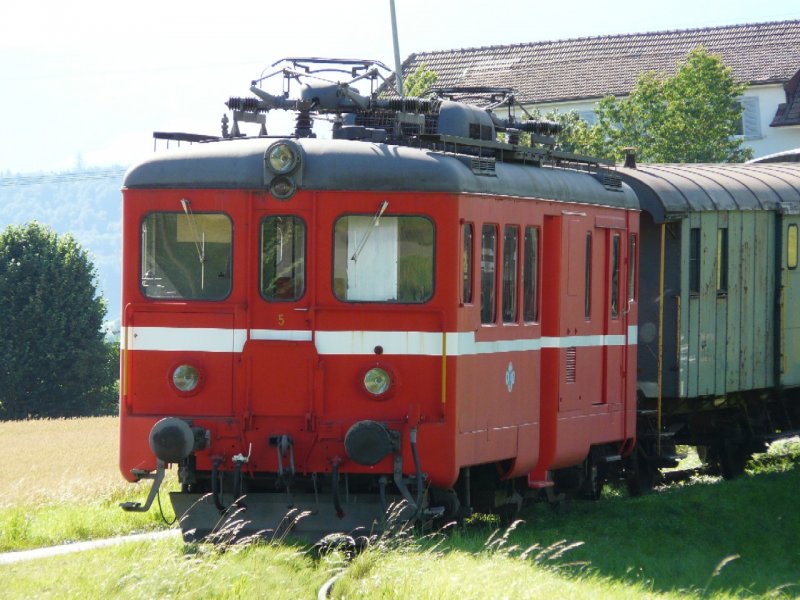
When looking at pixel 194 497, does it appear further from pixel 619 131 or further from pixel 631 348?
pixel 619 131

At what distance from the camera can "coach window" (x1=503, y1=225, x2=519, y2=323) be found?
12203 millimetres

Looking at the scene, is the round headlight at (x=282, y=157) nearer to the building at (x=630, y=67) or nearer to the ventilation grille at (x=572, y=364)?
the ventilation grille at (x=572, y=364)

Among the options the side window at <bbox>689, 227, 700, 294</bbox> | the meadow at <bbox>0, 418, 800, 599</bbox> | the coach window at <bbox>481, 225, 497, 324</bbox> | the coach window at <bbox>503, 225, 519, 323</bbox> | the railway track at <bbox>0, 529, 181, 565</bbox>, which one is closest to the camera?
the meadow at <bbox>0, 418, 800, 599</bbox>

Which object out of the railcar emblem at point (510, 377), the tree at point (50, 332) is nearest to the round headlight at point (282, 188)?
the railcar emblem at point (510, 377)

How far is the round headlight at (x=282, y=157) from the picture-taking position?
11273mm

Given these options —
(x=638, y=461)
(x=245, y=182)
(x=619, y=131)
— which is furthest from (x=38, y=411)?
(x=245, y=182)

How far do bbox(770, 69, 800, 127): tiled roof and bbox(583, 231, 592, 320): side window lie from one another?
130ft

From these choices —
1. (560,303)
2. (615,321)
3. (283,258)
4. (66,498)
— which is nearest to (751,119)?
(615,321)

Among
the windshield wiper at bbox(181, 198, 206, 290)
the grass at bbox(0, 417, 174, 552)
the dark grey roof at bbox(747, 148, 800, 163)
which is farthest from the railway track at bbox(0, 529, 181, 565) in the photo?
the dark grey roof at bbox(747, 148, 800, 163)

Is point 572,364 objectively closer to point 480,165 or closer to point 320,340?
point 480,165

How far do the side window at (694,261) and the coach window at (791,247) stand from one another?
2.43 m

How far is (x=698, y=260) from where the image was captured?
16438 millimetres

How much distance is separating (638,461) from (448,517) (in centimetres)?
464

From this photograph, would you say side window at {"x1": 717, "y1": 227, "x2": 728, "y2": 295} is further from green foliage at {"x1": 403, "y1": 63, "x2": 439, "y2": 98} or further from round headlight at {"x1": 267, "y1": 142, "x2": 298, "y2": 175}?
green foliage at {"x1": 403, "y1": 63, "x2": 439, "y2": 98}
